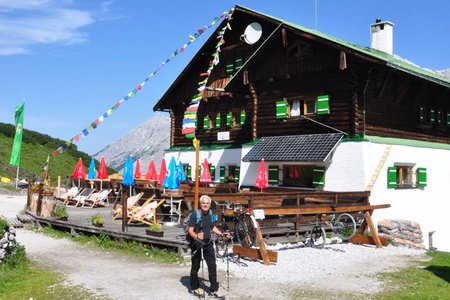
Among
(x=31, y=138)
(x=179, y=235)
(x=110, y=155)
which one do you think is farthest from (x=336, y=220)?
(x=110, y=155)

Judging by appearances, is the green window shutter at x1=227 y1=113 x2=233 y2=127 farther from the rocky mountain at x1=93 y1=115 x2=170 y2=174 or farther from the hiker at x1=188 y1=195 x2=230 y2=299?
the rocky mountain at x1=93 y1=115 x2=170 y2=174

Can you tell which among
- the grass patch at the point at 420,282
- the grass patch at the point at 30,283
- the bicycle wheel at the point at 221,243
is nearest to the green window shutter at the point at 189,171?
the bicycle wheel at the point at 221,243

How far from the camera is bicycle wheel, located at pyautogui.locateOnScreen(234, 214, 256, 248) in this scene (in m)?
10.6

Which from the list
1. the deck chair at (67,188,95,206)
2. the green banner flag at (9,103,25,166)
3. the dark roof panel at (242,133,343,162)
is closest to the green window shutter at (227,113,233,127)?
the dark roof panel at (242,133,343,162)

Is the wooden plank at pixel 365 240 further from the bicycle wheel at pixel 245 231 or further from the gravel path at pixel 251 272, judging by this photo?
the bicycle wheel at pixel 245 231

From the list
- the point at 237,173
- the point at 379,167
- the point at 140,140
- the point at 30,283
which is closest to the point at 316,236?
the point at 379,167

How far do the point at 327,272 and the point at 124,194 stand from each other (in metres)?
5.91

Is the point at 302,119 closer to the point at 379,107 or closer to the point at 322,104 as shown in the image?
the point at 322,104

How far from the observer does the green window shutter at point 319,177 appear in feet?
56.7

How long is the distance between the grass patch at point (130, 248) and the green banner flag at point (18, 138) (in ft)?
25.4

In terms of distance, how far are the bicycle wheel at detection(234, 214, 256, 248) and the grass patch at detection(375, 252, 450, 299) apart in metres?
2.86

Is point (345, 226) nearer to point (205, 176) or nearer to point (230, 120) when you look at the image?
point (205, 176)

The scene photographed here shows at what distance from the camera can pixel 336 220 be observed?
13.4m

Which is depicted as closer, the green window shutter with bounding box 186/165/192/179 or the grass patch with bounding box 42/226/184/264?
the grass patch with bounding box 42/226/184/264
